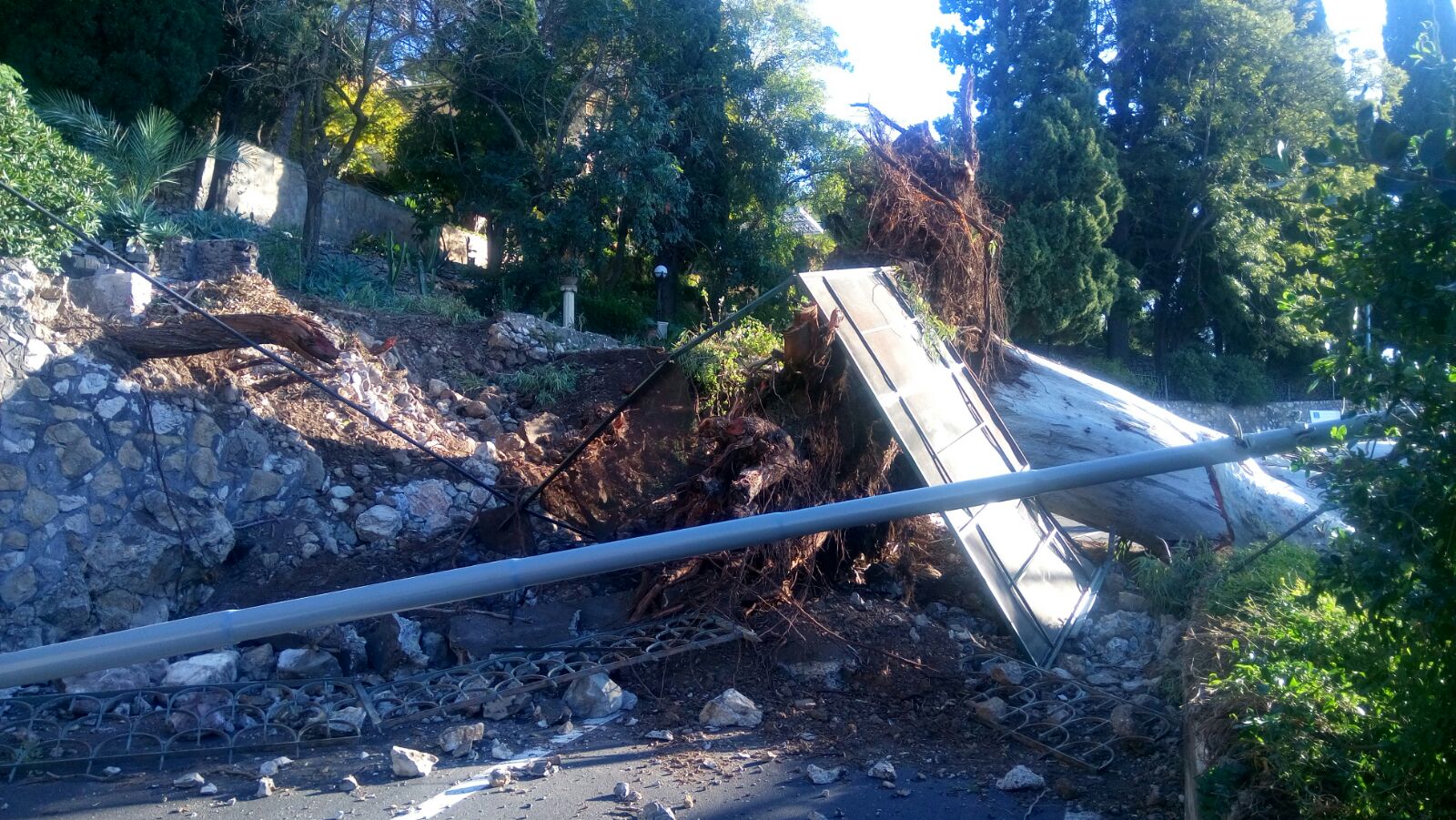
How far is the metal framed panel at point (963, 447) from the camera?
251 inches

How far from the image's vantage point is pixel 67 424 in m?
6.61

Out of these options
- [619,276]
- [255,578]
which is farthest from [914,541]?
[619,276]

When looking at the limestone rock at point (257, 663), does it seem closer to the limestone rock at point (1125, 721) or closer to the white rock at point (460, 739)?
the white rock at point (460, 739)

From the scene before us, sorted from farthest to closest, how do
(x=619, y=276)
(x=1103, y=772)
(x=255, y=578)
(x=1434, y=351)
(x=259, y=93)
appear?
(x=619, y=276), (x=259, y=93), (x=255, y=578), (x=1103, y=772), (x=1434, y=351)

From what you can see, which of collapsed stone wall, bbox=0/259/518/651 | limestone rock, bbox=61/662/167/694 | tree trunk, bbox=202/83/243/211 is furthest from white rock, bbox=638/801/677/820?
tree trunk, bbox=202/83/243/211

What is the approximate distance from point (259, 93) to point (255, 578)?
13.6 meters

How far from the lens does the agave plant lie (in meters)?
10.4

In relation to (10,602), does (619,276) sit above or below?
above

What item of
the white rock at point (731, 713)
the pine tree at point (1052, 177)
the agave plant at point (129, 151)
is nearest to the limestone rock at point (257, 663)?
the white rock at point (731, 713)

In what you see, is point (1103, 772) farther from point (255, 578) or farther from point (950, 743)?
point (255, 578)

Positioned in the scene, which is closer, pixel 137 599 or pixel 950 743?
pixel 950 743

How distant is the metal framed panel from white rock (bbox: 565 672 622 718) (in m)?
2.02

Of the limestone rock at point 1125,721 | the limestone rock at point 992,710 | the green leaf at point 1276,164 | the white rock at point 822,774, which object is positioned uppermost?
the green leaf at point 1276,164

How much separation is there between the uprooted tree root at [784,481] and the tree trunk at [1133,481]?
4.98ft
